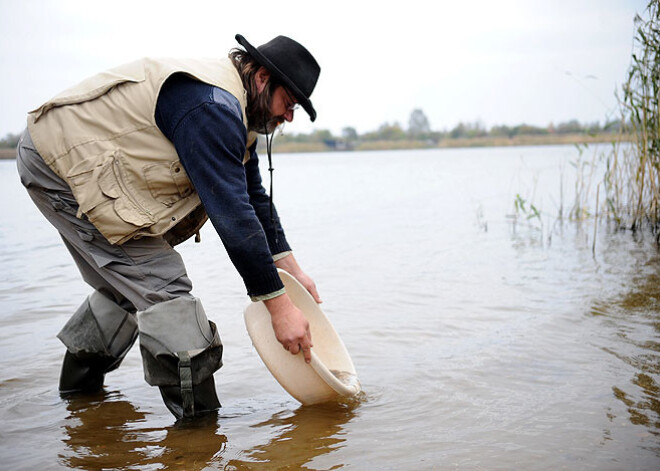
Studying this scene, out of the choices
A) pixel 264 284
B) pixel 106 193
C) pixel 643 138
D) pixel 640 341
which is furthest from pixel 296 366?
pixel 643 138

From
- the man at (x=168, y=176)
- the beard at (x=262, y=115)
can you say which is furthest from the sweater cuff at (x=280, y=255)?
the beard at (x=262, y=115)

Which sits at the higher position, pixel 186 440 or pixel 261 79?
pixel 261 79

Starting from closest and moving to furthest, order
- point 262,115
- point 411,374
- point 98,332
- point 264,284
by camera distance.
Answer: point 264,284, point 262,115, point 98,332, point 411,374

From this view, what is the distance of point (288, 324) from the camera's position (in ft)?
8.44

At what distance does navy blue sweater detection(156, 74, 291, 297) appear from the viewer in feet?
7.65

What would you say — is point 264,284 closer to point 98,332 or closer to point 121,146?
point 121,146

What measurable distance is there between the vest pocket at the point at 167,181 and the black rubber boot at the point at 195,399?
75cm

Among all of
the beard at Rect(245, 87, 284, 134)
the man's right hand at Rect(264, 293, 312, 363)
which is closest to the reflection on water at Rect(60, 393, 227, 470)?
the man's right hand at Rect(264, 293, 312, 363)

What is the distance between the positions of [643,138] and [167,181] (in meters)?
5.48

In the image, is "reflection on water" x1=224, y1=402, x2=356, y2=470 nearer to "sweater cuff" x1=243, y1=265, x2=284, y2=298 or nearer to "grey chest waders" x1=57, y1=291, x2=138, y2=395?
"sweater cuff" x1=243, y1=265, x2=284, y2=298

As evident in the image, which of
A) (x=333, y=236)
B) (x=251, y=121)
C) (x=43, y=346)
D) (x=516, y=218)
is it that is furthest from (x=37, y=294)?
(x=516, y=218)

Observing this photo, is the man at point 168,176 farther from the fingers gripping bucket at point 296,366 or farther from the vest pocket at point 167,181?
the fingers gripping bucket at point 296,366

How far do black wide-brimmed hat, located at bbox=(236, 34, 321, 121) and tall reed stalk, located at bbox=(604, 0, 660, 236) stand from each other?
14.9 ft

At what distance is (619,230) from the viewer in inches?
315
